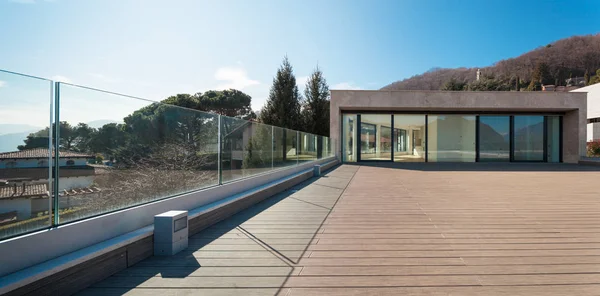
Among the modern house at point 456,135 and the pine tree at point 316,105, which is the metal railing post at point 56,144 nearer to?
the modern house at point 456,135

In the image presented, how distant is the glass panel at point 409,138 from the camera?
19406 mm

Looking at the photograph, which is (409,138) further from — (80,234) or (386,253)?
(80,234)

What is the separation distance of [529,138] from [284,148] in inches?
659

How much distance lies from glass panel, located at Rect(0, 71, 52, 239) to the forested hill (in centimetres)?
5799

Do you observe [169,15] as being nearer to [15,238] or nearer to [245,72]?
[15,238]

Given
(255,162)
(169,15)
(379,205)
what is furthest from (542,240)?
(169,15)

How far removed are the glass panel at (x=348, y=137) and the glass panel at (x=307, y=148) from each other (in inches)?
254

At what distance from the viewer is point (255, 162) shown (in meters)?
6.66

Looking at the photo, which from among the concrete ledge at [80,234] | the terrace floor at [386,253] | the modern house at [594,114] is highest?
the modern house at [594,114]

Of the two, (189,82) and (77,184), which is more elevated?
(189,82)

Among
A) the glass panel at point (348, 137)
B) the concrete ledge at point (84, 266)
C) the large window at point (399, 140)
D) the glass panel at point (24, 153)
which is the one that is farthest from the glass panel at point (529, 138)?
the glass panel at point (24, 153)

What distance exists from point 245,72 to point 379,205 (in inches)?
957

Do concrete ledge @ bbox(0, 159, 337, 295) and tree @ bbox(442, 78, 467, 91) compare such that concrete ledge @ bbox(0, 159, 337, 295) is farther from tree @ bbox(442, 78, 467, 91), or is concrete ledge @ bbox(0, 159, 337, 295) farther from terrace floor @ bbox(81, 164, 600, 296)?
tree @ bbox(442, 78, 467, 91)

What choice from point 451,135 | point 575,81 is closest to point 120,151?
point 451,135
